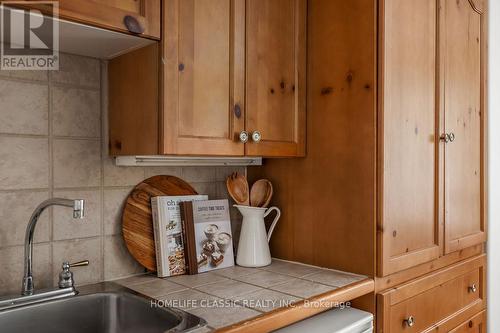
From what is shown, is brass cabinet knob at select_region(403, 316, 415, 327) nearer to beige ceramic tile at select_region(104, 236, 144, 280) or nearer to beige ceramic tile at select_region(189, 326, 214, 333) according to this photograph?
beige ceramic tile at select_region(189, 326, 214, 333)

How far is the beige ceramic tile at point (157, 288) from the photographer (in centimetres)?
132

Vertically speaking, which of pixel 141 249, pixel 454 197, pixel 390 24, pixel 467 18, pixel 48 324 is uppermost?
pixel 467 18

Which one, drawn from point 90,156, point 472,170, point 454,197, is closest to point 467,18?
point 472,170

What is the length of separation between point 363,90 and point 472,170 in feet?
3.16

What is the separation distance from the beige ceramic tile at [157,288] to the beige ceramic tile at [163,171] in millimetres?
388

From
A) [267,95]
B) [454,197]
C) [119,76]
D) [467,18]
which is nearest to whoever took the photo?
[119,76]

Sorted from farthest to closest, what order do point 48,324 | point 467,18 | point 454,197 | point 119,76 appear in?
point 467,18
point 454,197
point 119,76
point 48,324

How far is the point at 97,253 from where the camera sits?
4.72ft

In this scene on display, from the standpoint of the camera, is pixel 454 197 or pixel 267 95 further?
pixel 454 197

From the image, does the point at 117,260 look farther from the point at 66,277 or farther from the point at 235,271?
the point at 235,271

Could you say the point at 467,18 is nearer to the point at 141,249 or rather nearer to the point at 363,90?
the point at 363,90

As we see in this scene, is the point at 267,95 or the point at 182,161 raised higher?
the point at 267,95

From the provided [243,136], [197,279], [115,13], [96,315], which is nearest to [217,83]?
[243,136]

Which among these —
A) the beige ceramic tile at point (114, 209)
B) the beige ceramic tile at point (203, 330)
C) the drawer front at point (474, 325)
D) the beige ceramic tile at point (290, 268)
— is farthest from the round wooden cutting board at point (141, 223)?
the drawer front at point (474, 325)
